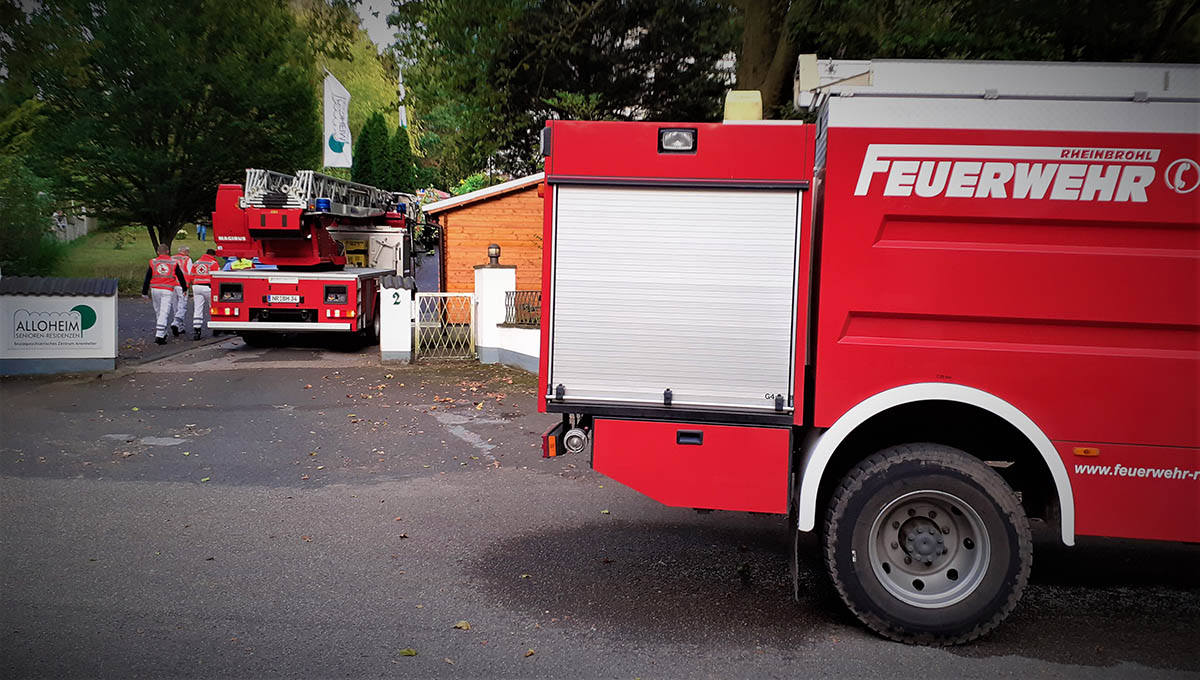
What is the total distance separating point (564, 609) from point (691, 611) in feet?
2.27

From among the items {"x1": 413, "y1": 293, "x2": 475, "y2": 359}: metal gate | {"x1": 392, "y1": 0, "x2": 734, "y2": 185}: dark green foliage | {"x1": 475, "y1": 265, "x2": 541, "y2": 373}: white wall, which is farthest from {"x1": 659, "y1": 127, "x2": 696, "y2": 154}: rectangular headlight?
{"x1": 413, "y1": 293, "x2": 475, "y2": 359}: metal gate

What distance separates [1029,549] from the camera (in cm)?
429

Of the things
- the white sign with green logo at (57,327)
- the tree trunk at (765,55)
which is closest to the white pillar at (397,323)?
the white sign with green logo at (57,327)

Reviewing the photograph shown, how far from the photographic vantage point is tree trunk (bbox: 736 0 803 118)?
12.6 m

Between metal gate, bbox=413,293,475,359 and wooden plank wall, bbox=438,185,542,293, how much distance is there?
5.84m

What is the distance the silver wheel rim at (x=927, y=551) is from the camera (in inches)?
171

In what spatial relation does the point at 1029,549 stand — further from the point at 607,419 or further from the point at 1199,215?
the point at 607,419

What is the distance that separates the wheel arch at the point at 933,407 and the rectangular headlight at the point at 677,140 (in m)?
1.52

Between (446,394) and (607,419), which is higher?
(607,419)

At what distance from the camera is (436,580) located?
5.24 meters

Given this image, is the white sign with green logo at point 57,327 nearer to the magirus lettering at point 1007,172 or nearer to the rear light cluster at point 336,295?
the rear light cluster at point 336,295

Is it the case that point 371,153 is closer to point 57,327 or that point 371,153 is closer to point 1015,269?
point 57,327

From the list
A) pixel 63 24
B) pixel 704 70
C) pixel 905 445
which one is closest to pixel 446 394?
pixel 905 445

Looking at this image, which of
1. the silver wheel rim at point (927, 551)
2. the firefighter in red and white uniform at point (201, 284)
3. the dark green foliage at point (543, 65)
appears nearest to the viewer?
the silver wheel rim at point (927, 551)
